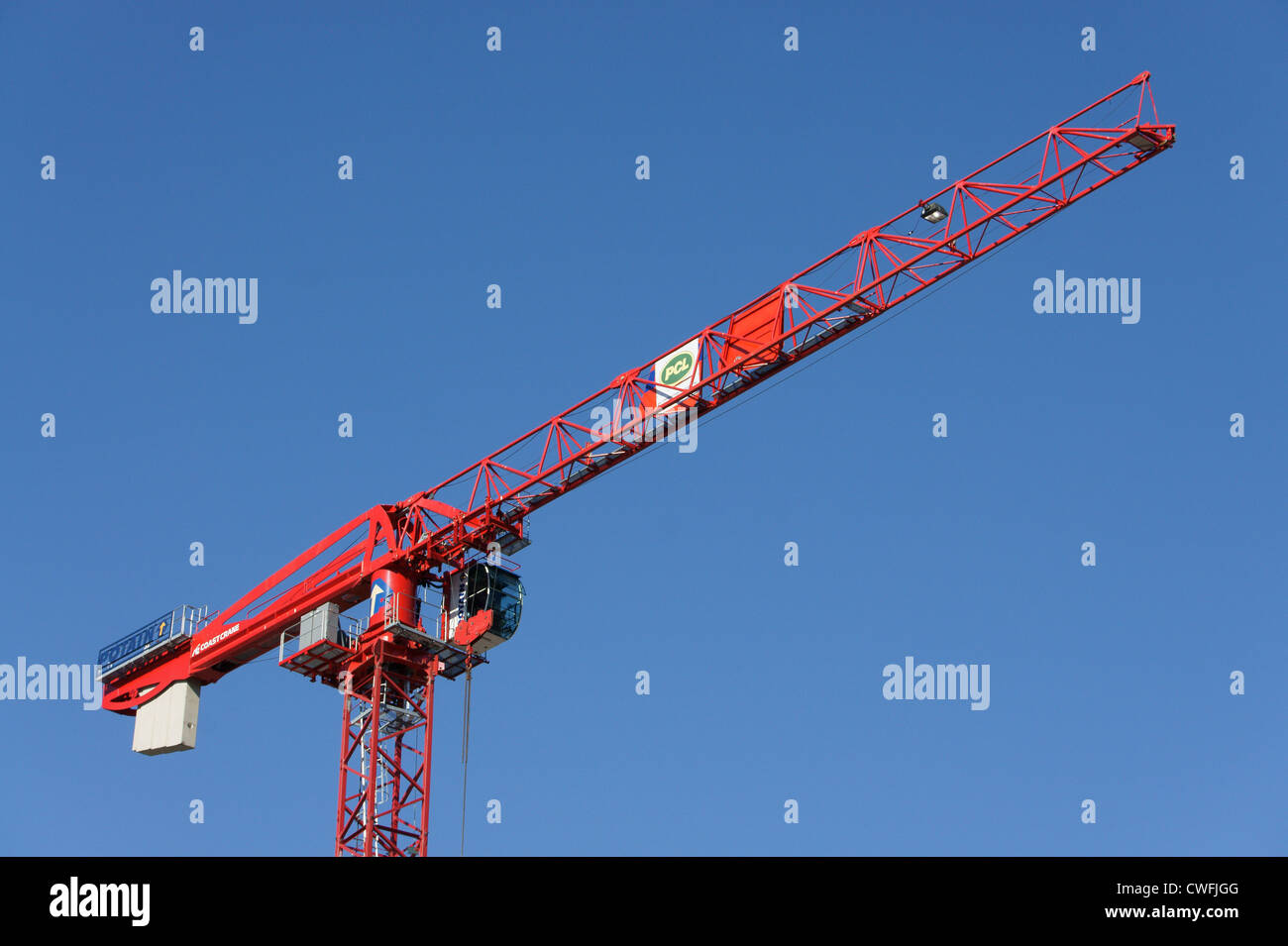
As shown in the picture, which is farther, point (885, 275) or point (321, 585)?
point (321, 585)

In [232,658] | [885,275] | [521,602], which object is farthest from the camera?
[232,658]
